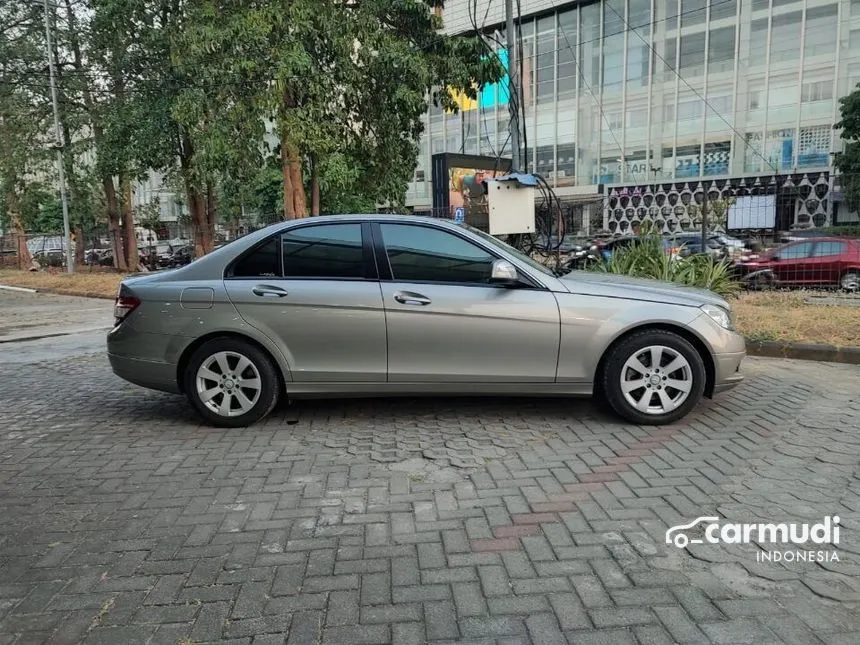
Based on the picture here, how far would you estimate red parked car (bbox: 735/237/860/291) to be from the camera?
13133mm

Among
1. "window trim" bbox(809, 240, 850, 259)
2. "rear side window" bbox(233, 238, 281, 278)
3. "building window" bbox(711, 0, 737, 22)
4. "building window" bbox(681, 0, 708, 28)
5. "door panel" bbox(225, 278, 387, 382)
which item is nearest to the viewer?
"door panel" bbox(225, 278, 387, 382)

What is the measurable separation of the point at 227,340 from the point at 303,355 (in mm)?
603

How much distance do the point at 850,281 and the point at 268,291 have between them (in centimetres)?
1302

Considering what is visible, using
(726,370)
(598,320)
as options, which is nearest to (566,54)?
(726,370)

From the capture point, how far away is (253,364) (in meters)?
4.84

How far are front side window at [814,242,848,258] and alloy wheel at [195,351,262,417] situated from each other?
1330 cm

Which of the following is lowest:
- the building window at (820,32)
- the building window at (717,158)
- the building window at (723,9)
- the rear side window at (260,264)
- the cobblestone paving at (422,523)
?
the cobblestone paving at (422,523)

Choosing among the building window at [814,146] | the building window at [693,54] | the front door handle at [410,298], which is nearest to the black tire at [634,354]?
the front door handle at [410,298]

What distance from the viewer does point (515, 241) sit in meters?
9.39

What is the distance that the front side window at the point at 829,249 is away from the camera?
44.4 feet

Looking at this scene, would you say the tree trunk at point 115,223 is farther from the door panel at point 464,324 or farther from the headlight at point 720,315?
the headlight at point 720,315

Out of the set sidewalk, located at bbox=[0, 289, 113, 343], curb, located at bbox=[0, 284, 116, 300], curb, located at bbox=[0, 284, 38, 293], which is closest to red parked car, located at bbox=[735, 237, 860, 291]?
sidewalk, located at bbox=[0, 289, 113, 343]

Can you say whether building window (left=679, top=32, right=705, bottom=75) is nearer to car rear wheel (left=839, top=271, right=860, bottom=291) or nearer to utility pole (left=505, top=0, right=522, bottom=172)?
car rear wheel (left=839, top=271, right=860, bottom=291)

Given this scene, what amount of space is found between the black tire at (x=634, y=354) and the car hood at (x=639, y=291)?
265 millimetres
